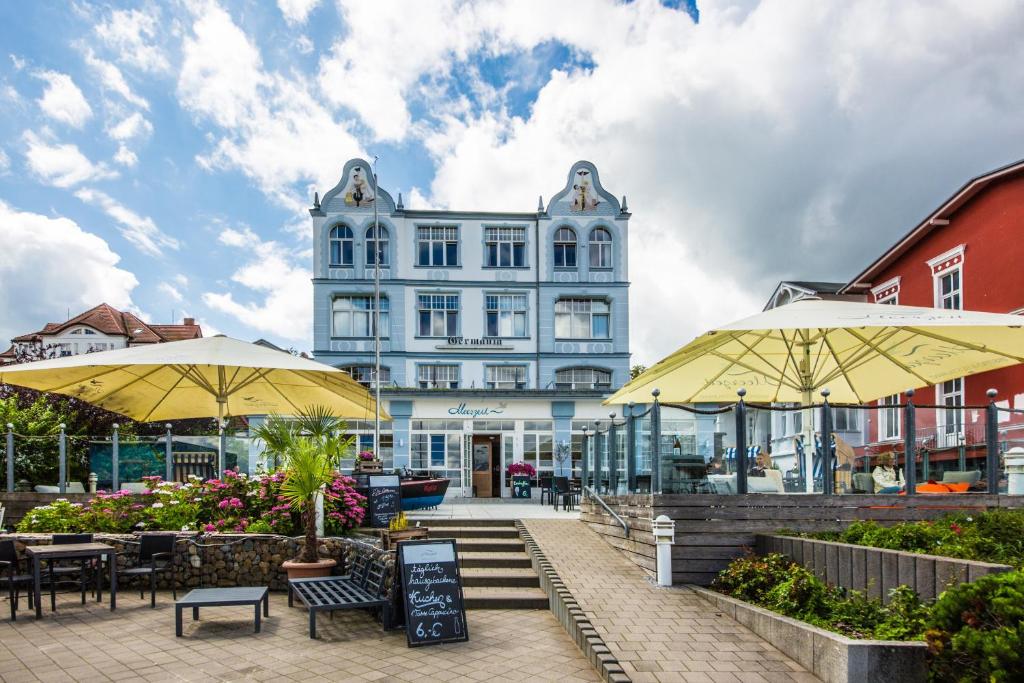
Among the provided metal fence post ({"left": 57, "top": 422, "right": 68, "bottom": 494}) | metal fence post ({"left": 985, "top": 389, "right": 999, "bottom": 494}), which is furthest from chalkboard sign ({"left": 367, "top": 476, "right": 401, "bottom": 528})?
metal fence post ({"left": 985, "top": 389, "right": 999, "bottom": 494})

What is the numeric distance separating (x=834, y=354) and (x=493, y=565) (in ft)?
18.7

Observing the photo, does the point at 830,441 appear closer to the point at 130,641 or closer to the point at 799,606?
the point at 799,606

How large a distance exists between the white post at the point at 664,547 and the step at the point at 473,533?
3223mm

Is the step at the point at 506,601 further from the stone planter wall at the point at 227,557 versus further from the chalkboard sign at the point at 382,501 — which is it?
the chalkboard sign at the point at 382,501

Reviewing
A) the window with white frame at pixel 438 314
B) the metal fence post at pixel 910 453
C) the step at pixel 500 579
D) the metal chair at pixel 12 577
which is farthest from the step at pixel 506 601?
the window with white frame at pixel 438 314

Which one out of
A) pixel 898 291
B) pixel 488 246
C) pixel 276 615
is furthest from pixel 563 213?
pixel 276 615

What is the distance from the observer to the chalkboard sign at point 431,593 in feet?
24.6

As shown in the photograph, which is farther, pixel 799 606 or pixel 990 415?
pixel 990 415

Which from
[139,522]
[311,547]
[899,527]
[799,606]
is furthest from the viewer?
[139,522]

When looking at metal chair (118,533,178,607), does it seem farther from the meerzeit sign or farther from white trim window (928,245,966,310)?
the meerzeit sign

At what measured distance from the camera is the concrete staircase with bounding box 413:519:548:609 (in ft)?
30.4

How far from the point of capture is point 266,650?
720 cm

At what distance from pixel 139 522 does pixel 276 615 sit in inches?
148

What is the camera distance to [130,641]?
7.45 m
